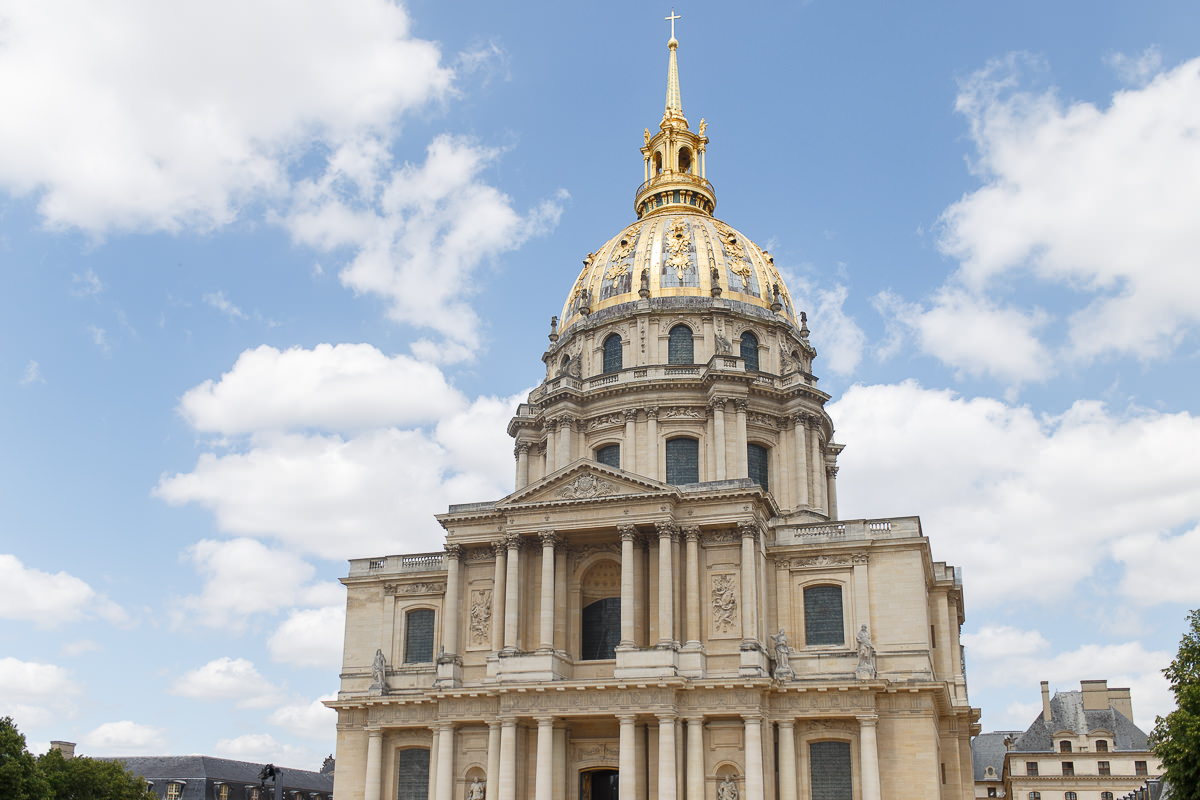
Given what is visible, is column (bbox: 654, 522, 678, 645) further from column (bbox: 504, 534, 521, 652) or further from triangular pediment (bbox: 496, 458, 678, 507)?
column (bbox: 504, 534, 521, 652)

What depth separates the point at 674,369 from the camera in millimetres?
55156

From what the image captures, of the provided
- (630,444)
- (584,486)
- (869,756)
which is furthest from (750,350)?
(869,756)

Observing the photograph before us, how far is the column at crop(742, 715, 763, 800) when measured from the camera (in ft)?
132

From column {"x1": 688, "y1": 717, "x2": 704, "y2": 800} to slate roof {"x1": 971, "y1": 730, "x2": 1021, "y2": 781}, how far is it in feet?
163

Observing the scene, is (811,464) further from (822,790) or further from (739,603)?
(822,790)

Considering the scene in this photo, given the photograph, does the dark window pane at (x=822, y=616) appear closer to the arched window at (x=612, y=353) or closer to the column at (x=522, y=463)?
the arched window at (x=612, y=353)

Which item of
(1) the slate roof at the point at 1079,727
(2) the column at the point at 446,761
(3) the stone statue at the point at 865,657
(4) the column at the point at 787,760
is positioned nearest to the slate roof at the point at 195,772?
(2) the column at the point at 446,761

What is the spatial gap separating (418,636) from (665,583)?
12614mm

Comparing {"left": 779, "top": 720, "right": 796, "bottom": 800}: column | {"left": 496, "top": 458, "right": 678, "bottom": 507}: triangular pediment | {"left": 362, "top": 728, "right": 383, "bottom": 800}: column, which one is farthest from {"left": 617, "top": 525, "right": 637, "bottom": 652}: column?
{"left": 362, "top": 728, "right": 383, "bottom": 800}: column

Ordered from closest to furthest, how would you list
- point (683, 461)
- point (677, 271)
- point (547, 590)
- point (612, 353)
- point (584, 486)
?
point (547, 590) < point (584, 486) < point (683, 461) < point (612, 353) < point (677, 271)

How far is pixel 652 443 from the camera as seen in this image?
53.9 m

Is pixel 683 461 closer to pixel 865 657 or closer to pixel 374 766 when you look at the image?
pixel 865 657


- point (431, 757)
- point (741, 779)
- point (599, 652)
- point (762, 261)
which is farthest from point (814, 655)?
point (762, 261)

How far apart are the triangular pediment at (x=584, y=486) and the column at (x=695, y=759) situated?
352 inches
